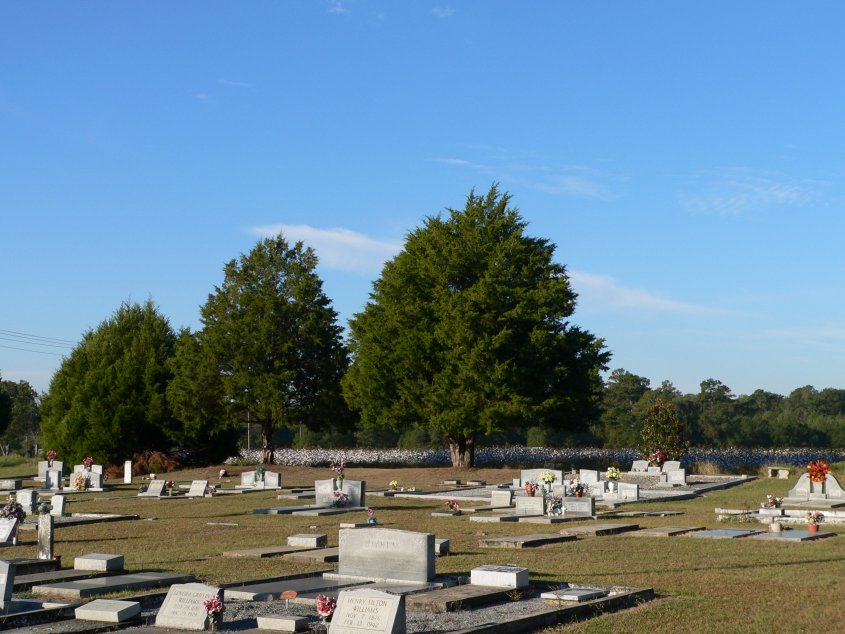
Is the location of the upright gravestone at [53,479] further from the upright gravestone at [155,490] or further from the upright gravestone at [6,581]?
the upright gravestone at [6,581]

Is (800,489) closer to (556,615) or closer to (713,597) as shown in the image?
(713,597)

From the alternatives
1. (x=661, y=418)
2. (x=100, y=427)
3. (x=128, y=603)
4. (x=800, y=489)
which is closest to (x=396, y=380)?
(x=661, y=418)

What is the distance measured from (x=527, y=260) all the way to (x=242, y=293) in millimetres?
15817

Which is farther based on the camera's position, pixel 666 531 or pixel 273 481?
pixel 273 481

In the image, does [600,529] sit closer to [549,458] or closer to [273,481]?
[273,481]

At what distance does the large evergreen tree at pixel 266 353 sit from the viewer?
53.1 m

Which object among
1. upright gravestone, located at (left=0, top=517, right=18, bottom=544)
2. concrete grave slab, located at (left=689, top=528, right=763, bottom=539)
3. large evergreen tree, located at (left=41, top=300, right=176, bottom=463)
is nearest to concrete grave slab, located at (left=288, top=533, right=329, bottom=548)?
upright gravestone, located at (left=0, top=517, right=18, bottom=544)

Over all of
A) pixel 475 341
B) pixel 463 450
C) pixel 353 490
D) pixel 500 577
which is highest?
pixel 475 341

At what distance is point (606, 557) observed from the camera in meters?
16.2

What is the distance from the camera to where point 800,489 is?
28.9m

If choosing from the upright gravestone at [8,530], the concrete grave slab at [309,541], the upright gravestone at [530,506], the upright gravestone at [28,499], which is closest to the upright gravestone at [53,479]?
the upright gravestone at [28,499]

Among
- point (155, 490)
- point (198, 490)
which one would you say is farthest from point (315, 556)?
point (155, 490)

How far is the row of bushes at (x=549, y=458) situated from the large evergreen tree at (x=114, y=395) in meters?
5.77

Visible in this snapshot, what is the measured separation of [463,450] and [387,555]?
119ft
